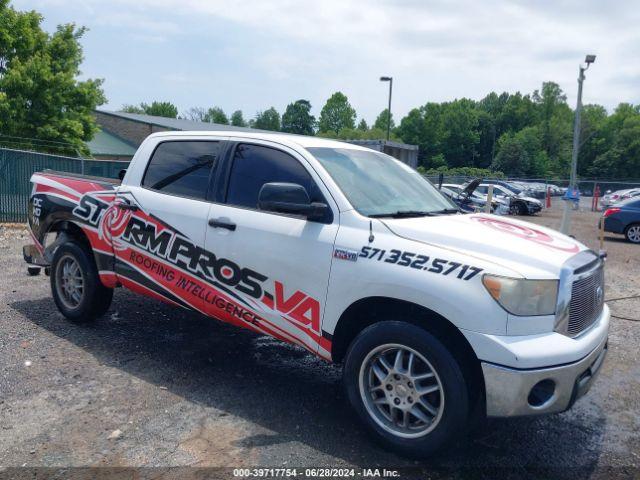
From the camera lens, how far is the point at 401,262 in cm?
348

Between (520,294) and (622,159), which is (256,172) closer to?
(520,294)

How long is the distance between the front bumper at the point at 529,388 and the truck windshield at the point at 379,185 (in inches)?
53.0

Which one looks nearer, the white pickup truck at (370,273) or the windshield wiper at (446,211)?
the white pickup truck at (370,273)

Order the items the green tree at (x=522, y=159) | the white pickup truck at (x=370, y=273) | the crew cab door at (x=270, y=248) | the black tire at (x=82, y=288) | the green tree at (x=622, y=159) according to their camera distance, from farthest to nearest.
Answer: the green tree at (x=522, y=159), the green tree at (x=622, y=159), the black tire at (x=82, y=288), the crew cab door at (x=270, y=248), the white pickup truck at (x=370, y=273)

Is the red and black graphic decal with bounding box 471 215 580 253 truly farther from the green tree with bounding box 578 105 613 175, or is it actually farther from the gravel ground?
the green tree with bounding box 578 105 613 175

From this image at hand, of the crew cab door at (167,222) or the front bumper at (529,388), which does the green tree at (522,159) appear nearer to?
the crew cab door at (167,222)

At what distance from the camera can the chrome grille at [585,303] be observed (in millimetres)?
3418

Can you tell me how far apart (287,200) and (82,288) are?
2918 mm

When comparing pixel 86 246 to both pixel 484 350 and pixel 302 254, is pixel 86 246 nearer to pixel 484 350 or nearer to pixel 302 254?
pixel 302 254

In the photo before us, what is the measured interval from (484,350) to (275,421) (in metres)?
1.58

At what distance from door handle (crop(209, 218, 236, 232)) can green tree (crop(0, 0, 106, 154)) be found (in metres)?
18.7

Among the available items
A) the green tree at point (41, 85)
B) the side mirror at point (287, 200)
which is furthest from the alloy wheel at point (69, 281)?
the green tree at point (41, 85)

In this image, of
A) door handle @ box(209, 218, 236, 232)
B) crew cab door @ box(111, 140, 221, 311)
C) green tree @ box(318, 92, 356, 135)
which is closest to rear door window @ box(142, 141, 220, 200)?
crew cab door @ box(111, 140, 221, 311)

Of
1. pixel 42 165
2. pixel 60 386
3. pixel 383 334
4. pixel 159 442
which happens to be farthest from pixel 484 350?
pixel 42 165
